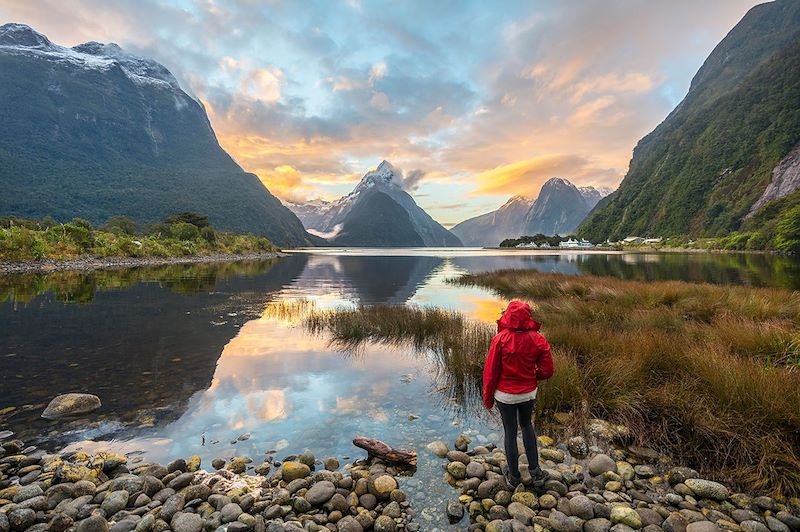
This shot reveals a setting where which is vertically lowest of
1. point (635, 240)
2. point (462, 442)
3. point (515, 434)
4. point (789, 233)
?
point (462, 442)

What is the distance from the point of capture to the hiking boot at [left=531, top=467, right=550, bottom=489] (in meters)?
5.55

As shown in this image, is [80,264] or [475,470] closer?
[475,470]

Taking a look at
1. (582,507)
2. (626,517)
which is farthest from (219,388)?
(626,517)

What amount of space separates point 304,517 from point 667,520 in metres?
4.48

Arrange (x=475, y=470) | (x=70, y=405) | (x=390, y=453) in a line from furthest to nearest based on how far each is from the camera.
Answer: (x=70, y=405) → (x=390, y=453) → (x=475, y=470)

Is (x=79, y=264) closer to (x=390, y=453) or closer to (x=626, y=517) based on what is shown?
(x=390, y=453)

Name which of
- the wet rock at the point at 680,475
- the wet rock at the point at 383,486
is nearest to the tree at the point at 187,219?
the wet rock at the point at 383,486

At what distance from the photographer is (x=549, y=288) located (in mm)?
25609

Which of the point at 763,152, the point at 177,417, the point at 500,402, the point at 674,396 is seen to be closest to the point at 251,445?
the point at 177,417

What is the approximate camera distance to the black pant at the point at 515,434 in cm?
568

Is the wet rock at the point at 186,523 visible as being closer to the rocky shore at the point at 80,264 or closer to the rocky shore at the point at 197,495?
the rocky shore at the point at 197,495

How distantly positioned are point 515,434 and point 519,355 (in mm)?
1230

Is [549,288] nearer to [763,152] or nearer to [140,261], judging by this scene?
[140,261]

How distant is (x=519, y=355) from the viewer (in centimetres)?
548
